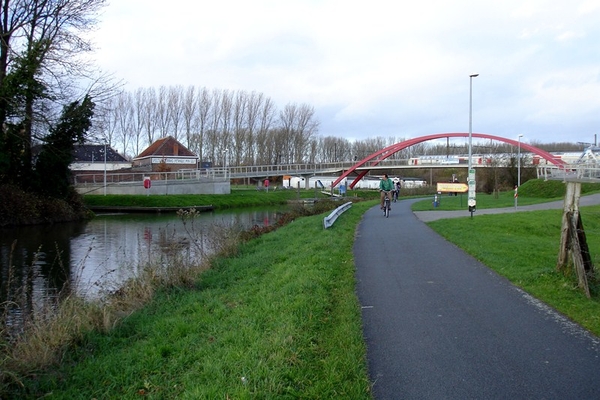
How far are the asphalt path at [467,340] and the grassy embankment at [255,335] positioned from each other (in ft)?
0.97

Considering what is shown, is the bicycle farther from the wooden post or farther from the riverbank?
the riverbank

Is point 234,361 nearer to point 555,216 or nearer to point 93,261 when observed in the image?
point 93,261

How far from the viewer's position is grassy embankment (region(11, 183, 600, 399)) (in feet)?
16.3

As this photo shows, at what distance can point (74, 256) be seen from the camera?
18.2m

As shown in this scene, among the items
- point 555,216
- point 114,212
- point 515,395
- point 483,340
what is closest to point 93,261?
point 483,340

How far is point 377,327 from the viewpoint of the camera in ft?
21.5

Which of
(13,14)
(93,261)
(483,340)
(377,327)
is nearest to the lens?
(483,340)

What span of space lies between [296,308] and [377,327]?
3.72 feet

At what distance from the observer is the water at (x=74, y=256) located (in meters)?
10.2

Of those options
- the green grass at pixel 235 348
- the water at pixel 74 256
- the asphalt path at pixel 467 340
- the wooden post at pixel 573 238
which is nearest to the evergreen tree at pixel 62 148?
the water at pixel 74 256

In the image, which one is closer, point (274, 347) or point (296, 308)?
point (274, 347)

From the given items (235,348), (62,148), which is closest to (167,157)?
(62,148)

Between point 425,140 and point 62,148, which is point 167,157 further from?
point 62,148

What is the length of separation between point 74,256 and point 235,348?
14.2 m
